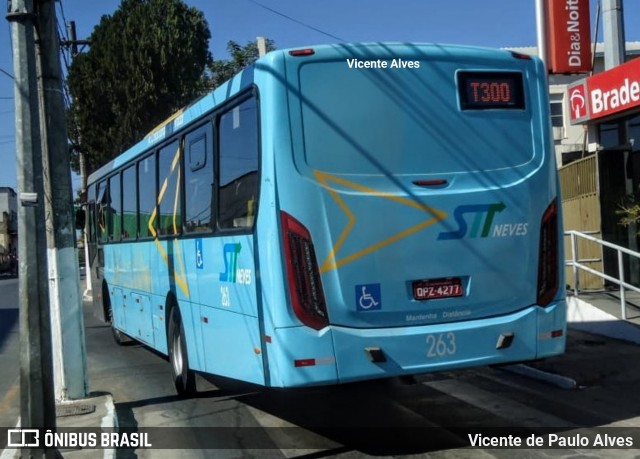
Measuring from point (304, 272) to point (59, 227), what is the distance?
12.4ft

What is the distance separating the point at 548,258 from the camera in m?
6.48

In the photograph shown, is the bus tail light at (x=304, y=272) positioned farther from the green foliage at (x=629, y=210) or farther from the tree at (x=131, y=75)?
the tree at (x=131, y=75)

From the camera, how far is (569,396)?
26.5ft

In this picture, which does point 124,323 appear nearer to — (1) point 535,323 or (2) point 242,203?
(2) point 242,203

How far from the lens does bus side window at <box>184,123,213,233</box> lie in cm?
729

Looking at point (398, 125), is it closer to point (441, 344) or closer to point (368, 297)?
point (368, 297)

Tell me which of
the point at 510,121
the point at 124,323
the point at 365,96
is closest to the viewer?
the point at 365,96

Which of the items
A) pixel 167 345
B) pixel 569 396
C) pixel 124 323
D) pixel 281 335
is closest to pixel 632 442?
pixel 569 396

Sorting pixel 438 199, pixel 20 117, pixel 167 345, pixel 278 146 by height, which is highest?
pixel 20 117

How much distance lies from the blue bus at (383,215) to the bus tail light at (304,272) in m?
0.01

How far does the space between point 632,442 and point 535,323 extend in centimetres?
127

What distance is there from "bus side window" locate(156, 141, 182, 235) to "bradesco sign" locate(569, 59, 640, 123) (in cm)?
771

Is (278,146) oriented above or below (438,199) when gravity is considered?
above

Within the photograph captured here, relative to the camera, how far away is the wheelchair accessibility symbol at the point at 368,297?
19.0ft
